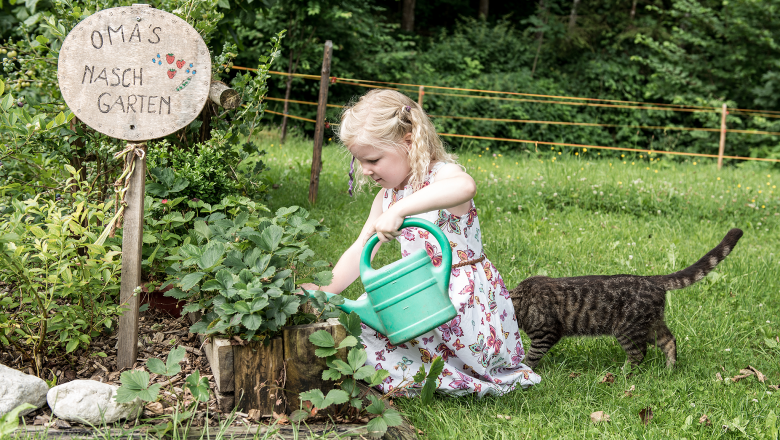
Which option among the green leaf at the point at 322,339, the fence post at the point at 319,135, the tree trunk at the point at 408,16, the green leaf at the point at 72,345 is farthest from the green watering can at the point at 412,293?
the tree trunk at the point at 408,16

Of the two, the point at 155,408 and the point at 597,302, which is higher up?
the point at 597,302

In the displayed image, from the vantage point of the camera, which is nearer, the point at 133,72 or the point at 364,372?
the point at 364,372

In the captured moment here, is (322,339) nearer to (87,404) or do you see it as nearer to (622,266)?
(87,404)

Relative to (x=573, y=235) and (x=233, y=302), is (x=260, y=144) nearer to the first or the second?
(x=573, y=235)

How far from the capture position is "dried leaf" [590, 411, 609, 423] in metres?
2.25

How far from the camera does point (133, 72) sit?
2047 millimetres

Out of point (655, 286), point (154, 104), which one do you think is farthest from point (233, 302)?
point (655, 286)

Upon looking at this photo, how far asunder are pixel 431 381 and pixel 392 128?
99cm

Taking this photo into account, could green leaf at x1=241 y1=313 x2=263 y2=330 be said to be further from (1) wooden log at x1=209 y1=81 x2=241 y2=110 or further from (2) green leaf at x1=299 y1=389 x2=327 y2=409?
(1) wooden log at x1=209 y1=81 x2=241 y2=110

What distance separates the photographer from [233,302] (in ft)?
6.38

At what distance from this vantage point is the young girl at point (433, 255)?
7.83ft

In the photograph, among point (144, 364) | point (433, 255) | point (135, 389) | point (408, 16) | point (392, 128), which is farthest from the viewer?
point (408, 16)

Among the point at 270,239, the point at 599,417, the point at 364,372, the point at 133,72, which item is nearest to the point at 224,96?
the point at 133,72

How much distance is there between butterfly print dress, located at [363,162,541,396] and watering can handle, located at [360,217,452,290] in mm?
468
